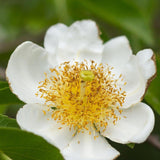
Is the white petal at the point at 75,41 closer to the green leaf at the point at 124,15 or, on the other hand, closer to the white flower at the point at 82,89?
the white flower at the point at 82,89

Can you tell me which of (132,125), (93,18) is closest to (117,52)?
(132,125)

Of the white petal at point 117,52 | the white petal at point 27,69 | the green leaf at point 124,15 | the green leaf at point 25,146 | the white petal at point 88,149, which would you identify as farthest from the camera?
the green leaf at point 124,15

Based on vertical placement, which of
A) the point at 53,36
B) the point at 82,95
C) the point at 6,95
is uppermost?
the point at 53,36

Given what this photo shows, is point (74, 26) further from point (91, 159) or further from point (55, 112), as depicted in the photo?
point (91, 159)

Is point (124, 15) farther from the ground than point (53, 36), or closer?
closer

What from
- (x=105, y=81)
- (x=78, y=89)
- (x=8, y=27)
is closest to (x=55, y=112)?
(x=78, y=89)

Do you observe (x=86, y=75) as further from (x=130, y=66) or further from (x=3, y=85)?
(x=3, y=85)

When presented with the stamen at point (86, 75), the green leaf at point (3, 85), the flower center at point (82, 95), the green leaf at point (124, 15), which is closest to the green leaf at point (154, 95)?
the flower center at point (82, 95)
